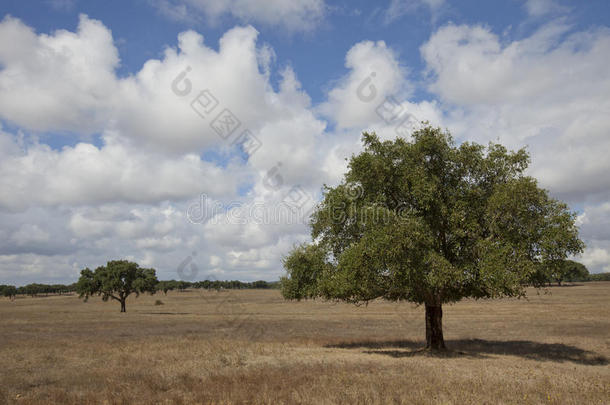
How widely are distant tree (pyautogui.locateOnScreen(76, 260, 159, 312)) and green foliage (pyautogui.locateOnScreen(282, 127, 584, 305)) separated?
70687mm

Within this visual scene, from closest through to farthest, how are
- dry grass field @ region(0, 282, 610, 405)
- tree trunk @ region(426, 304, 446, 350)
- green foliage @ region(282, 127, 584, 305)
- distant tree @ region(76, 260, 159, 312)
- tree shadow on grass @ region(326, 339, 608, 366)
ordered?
dry grass field @ region(0, 282, 610, 405)
green foliage @ region(282, 127, 584, 305)
tree shadow on grass @ region(326, 339, 608, 366)
tree trunk @ region(426, 304, 446, 350)
distant tree @ region(76, 260, 159, 312)

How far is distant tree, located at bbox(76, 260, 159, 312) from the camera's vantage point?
85.6 m

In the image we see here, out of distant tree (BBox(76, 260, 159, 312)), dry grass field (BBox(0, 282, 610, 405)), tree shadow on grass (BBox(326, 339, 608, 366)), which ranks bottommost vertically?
tree shadow on grass (BBox(326, 339, 608, 366))

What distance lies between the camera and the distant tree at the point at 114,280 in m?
85.6

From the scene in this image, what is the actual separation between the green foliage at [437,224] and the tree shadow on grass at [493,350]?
149 inches

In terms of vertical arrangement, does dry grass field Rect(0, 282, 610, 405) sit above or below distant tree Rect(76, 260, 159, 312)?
below

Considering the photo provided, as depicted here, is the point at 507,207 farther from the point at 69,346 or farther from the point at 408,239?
the point at 69,346

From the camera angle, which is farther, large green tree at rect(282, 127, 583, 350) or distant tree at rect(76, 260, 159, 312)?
distant tree at rect(76, 260, 159, 312)

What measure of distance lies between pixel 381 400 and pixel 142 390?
9529mm

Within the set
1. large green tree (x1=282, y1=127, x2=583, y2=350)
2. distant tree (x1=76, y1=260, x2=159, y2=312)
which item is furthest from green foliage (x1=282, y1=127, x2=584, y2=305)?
distant tree (x1=76, y1=260, x2=159, y2=312)

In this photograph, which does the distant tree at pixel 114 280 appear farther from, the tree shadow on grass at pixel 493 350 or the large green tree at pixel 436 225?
the large green tree at pixel 436 225

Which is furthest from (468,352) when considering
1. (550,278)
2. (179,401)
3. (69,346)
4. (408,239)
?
(69,346)

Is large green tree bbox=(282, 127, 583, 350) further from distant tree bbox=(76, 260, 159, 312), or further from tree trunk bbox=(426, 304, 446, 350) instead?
distant tree bbox=(76, 260, 159, 312)

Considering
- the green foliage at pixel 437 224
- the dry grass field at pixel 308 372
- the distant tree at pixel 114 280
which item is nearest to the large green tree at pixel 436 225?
the green foliage at pixel 437 224
